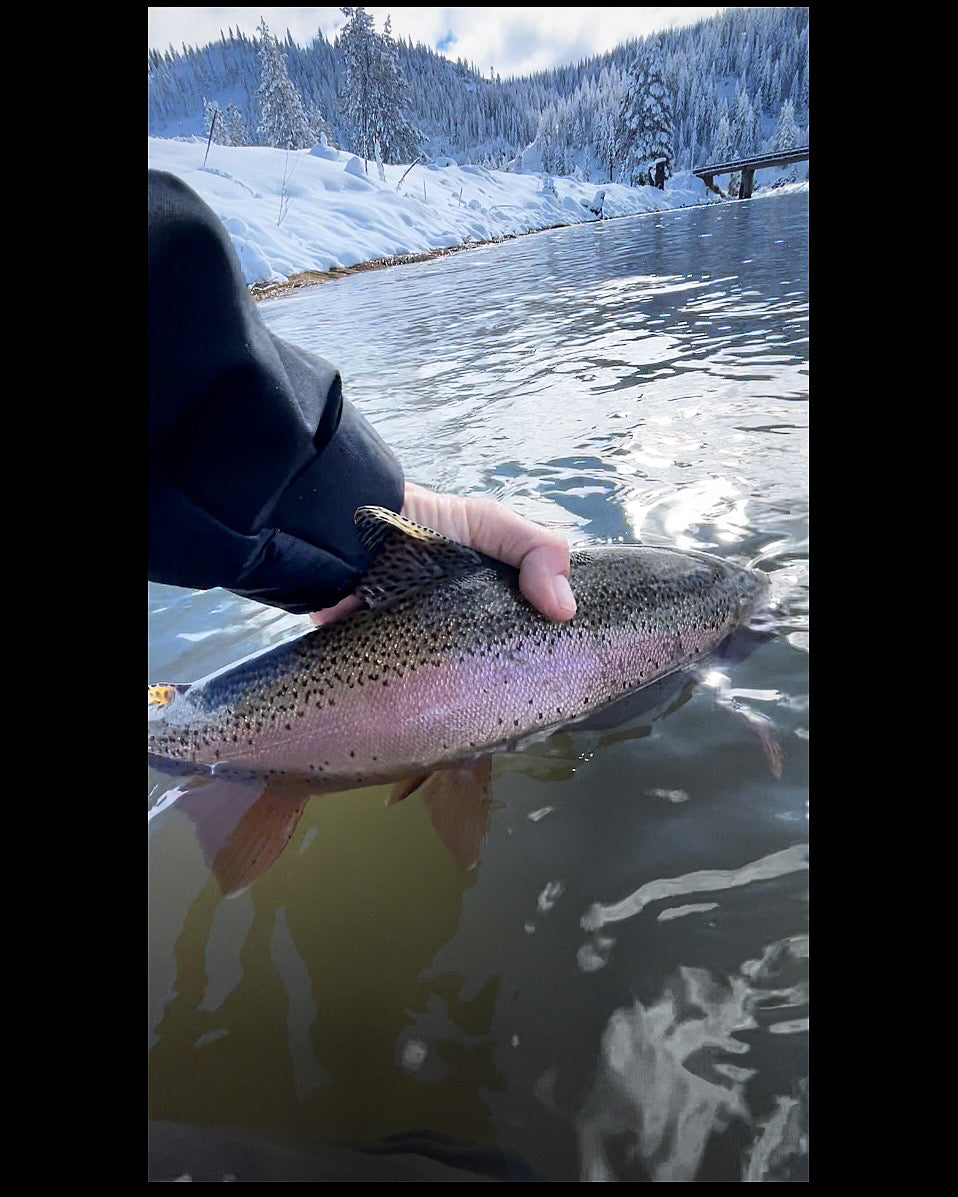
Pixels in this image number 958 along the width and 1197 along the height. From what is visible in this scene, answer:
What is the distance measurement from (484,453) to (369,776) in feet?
10.5

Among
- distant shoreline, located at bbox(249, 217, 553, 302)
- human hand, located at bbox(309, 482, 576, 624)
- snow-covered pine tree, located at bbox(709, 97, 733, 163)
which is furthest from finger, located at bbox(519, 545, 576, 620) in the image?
snow-covered pine tree, located at bbox(709, 97, 733, 163)

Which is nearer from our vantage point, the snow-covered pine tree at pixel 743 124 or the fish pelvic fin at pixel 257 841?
the fish pelvic fin at pixel 257 841

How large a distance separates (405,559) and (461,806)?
0.74 meters

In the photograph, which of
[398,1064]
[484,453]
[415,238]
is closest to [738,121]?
[415,238]

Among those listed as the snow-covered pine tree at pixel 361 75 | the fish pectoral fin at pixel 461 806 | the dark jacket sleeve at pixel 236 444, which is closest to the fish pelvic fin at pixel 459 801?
the fish pectoral fin at pixel 461 806

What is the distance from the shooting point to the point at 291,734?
190 centimetres

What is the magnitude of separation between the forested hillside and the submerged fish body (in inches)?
2077

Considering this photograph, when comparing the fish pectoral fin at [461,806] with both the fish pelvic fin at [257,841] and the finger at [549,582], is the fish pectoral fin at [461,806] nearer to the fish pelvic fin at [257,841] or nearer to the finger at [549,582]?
the fish pelvic fin at [257,841]

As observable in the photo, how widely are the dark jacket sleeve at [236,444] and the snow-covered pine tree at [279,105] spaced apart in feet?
183

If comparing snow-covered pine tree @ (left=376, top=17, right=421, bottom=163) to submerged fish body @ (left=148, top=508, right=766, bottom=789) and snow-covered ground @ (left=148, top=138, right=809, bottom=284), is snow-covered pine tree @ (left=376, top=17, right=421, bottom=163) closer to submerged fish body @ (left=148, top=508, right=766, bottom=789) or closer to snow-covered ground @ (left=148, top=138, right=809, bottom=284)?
snow-covered ground @ (left=148, top=138, right=809, bottom=284)

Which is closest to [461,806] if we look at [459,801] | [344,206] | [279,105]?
[459,801]

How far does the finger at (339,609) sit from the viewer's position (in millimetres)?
2051
